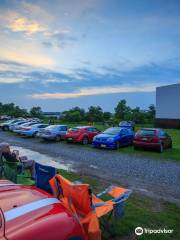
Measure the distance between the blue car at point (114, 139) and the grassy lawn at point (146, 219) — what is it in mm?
10972

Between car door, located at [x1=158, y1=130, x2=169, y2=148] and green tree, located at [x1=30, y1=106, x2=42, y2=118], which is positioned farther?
green tree, located at [x1=30, y1=106, x2=42, y2=118]

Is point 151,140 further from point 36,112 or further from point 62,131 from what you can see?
point 36,112

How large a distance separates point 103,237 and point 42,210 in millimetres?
2130

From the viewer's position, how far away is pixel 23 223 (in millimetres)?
2850

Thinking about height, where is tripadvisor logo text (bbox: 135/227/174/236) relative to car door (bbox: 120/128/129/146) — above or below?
below

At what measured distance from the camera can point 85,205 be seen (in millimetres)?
4359

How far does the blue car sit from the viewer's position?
19.0 metres

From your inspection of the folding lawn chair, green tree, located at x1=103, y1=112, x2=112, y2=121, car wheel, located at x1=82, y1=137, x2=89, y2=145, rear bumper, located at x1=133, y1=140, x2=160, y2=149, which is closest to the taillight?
rear bumper, located at x1=133, y1=140, x2=160, y2=149

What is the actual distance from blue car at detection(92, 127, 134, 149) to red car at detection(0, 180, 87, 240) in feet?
50.9

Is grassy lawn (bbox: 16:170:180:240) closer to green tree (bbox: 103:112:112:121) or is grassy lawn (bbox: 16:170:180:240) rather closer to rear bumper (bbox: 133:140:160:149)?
rear bumper (bbox: 133:140:160:149)

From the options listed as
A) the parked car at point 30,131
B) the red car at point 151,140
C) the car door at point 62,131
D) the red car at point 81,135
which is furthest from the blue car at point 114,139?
the parked car at point 30,131

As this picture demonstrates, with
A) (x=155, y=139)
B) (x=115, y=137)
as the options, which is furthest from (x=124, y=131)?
(x=155, y=139)

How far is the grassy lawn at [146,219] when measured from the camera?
5.15 m

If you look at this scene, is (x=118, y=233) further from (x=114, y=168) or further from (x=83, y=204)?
(x=114, y=168)
